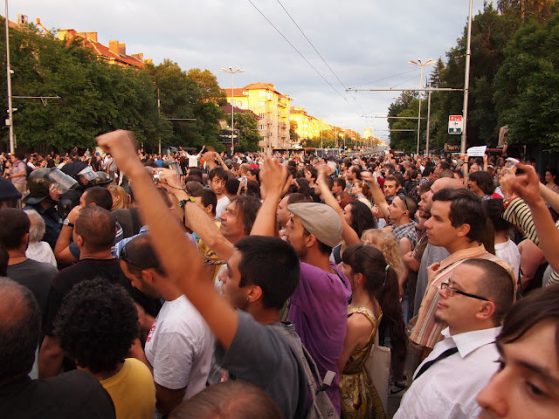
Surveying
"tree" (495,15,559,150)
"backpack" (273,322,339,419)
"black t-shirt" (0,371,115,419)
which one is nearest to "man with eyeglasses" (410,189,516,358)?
"backpack" (273,322,339,419)

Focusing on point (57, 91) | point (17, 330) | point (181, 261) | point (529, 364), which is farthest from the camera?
point (57, 91)

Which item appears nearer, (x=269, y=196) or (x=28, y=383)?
(x=28, y=383)

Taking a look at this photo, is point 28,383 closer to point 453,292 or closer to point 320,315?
point 320,315

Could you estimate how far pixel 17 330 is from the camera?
183 centimetres

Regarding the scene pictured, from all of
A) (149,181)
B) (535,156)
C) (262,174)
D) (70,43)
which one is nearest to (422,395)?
(149,181)

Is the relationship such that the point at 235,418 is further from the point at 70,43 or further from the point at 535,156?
the point at 70,43

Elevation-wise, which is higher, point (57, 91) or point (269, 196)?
point (57, 91)

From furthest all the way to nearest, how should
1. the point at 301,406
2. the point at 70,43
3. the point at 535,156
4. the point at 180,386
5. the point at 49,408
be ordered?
1. the point at 70,43
2. the point at 535,156
3. the point at 180,386
4. the point at 301,406
5. the point at 49,408

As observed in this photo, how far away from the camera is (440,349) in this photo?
7.72ft

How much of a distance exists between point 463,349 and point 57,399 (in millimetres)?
1611

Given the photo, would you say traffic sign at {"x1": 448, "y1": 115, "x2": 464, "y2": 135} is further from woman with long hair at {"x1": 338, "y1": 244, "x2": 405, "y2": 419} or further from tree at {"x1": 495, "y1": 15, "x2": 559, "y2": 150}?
Answer: woman with long hair at {"x1": 338, "y1": 244, "x2": 405, "y2": 419}

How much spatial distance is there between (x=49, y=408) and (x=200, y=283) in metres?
0.73

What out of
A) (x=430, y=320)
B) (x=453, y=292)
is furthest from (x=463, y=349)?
(x=430, y=320)

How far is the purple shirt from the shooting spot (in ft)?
9.32
